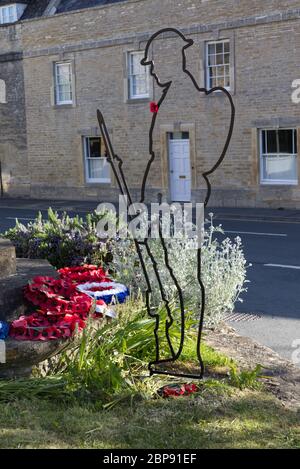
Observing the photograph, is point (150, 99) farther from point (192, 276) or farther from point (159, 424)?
point (159, 424)

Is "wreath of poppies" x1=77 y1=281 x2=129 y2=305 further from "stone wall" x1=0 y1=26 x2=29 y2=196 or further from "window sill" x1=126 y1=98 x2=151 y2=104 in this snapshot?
"stone wall" x1=0 y1=26 x2=29 y2=196

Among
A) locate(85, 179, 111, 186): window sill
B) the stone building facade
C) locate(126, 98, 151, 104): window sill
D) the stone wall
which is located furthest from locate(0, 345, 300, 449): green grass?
the stone wall

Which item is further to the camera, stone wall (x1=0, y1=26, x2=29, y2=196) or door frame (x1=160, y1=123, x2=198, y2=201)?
stone wall (x1=0, y1=26, x2=29, y2=196)

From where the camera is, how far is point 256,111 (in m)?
23.5

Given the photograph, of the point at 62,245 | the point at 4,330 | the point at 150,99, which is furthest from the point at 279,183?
the point at 4,330

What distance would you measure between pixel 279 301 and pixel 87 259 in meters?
2.82

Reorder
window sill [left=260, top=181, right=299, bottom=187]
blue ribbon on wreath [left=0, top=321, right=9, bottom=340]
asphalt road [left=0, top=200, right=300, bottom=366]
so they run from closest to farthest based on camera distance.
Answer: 1. blue ribbon on wreath [left=0, top=321, right=9, bottom=340]
2. asphalt road [left=0, top=200, right=300, bottom=366]
3. window sill [left=260, top=181, right=299, bottom=187]

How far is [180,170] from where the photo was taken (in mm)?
26031

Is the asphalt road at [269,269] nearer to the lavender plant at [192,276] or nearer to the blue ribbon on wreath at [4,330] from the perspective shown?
the lavender plant at [192,276]

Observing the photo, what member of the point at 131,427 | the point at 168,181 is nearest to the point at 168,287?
the point at 131,427

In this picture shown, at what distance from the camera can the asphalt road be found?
8625 millimetres

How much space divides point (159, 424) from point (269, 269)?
8217 millimetres

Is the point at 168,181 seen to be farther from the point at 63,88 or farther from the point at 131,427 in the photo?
the point at 131,427

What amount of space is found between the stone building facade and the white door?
4 centimetres
